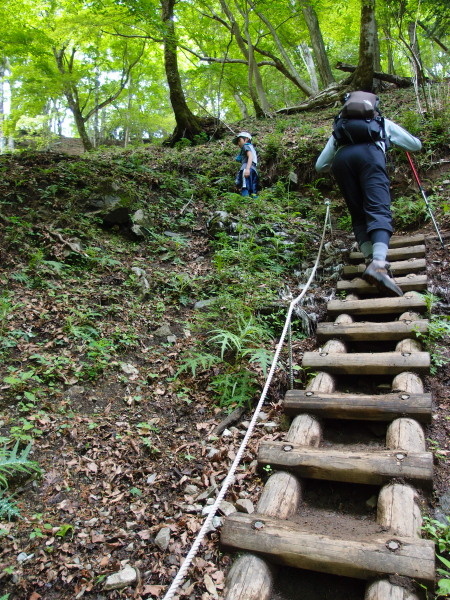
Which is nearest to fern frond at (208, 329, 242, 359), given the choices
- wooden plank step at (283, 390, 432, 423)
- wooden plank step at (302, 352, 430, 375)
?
wooden plank step at (302, 352, 430, 375)

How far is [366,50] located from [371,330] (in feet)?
35.2

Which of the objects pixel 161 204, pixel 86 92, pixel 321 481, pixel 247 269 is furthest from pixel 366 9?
pixel 86 92

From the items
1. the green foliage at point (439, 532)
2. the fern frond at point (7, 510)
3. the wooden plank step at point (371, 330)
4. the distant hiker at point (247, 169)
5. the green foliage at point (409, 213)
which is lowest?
the fern frond at point (7, 510)

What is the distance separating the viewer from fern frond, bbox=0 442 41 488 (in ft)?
8.01

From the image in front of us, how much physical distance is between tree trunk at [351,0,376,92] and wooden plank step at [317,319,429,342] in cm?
998

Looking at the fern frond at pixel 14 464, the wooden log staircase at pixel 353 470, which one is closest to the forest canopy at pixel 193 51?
the wooden log staircase at pixel 353 470

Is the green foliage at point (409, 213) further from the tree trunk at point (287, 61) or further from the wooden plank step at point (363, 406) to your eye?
the tree trunk at point (287, 61)

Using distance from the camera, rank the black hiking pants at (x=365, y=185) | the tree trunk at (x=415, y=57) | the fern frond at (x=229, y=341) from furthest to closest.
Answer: the tree trunk at (x=415, y=57) → the black hiking pants at (x=365, y=185) → the fern frond at (x=229, y=341)

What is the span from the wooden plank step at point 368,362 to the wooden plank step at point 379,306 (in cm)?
83

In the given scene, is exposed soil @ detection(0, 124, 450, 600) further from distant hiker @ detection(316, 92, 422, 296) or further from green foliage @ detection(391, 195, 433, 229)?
green foliage @ detection(391, 195, 433, 229)

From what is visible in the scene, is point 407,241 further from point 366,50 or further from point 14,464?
point 366,50

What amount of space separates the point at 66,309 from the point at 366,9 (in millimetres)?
11751

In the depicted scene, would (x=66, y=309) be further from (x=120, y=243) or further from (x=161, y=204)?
(x=161, y=204)

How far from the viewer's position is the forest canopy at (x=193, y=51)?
10.3 meters
